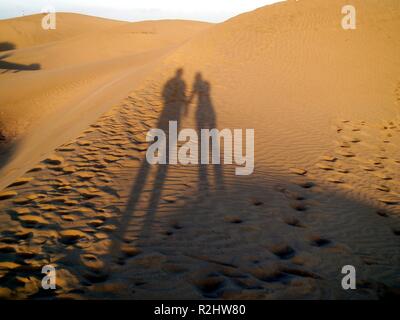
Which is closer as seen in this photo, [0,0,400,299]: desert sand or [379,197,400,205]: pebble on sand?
[0,0,400,299]: desert sand

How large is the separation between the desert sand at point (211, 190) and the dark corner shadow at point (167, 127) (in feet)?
0.10

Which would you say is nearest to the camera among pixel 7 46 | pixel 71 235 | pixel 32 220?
pixel 71 235

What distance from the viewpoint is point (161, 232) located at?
3303 millimetres

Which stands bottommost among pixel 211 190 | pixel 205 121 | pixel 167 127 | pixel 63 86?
pixel 211 190

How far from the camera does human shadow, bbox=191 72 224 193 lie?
4.49m

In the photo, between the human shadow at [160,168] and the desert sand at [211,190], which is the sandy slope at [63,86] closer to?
the desert sand at [211,190]

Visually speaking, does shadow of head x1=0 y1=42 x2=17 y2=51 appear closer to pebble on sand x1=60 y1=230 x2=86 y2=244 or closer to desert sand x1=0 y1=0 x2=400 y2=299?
desert sand x1=0 y1=0 x2=400 y2=299

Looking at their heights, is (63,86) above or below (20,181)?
above

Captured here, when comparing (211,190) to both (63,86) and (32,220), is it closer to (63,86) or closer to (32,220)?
(32,220)

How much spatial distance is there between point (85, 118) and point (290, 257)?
19.1 ft

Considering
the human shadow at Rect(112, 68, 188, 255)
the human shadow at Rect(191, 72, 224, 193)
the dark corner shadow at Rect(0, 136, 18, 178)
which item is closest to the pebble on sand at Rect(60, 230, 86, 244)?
the human shadow at Rect(112, 68, 188, 255)

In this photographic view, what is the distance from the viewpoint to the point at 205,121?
6.90m

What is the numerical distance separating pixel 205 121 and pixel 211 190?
9.70 ft

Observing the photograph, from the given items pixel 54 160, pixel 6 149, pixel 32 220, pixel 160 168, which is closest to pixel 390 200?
pixel 160 168
